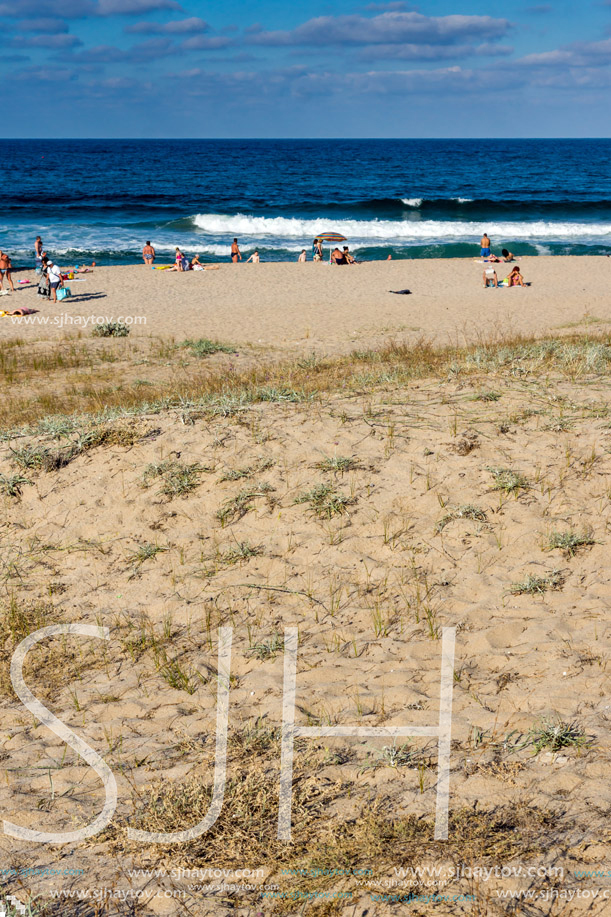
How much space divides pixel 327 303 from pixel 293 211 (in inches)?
1244

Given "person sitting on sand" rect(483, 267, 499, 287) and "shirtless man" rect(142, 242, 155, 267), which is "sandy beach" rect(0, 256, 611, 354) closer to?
"person sitting on sand" rect(483, 267, 499, 287)

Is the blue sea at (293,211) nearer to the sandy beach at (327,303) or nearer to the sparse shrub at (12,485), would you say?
the sandy beach at (327,303)

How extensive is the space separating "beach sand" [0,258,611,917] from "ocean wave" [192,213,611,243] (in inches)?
1446

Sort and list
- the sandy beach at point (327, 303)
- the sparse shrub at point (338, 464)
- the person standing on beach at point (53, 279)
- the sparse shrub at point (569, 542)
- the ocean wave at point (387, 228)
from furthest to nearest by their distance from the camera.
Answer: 1. the ocean wave at point (387, 228)
2. the person standing on beach at point (53, 279)
3. the sandy beach at point (327, 303)
4. the sparse shrub at point (338, 464)
5. the sparse shrub at point (569, 542)

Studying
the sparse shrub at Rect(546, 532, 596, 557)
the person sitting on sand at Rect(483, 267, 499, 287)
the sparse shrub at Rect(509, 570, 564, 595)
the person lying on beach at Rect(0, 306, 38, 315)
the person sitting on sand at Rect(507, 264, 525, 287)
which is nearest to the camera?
the sparse shrub at Rect(509, 570, 564, 595)

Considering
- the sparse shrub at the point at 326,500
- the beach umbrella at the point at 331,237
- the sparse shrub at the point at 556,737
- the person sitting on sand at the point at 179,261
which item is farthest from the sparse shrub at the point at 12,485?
the beach umbrella at the point at 331,237

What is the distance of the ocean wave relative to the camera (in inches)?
1690

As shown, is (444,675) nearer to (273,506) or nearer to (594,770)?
(594,770)

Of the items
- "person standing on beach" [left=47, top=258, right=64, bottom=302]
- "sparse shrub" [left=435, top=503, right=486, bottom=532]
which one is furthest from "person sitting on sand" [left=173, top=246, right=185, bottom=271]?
"sparse shrub" [left=435, top=503, right=486, bottom=532]

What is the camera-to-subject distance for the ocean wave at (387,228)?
42.9 m

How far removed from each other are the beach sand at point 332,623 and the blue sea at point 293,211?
28055 mm

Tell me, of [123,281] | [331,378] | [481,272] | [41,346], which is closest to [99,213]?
[123,281]

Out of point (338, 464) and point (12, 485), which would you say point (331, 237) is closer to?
point (338, 464)

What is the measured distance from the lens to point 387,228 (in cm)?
4434
